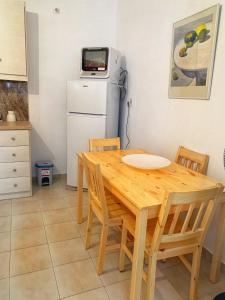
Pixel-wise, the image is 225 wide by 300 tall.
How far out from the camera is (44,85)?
3.18 metres

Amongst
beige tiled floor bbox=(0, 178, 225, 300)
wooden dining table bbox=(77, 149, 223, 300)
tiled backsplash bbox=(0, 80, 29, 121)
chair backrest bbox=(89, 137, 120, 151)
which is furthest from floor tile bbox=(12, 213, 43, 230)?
tiled backsplash bbox=(0, 80, 29, 121)

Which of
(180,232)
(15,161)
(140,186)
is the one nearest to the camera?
(180,232)

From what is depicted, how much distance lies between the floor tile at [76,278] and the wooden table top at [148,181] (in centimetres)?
72

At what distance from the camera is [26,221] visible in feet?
7.79

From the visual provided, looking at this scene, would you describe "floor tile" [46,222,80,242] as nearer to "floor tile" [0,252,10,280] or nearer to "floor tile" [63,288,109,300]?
"floor tile" [0,252,10,280]

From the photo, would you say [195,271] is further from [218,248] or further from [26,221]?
[26,221]

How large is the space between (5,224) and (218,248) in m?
1.95

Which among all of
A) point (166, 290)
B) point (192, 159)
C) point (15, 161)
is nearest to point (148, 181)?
point (192, 159)

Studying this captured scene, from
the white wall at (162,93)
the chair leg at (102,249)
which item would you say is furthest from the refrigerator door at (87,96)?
the chair leg at (102,249)

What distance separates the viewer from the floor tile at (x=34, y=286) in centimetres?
152

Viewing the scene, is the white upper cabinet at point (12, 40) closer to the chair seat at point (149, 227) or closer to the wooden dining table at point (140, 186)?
the wooden dining table at point (140, 186)

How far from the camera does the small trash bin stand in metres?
3.17

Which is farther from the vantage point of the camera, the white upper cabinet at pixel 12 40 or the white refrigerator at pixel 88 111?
the white refrigerator at pixel 88 111

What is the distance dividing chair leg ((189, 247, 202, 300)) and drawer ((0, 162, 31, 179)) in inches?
82.3
